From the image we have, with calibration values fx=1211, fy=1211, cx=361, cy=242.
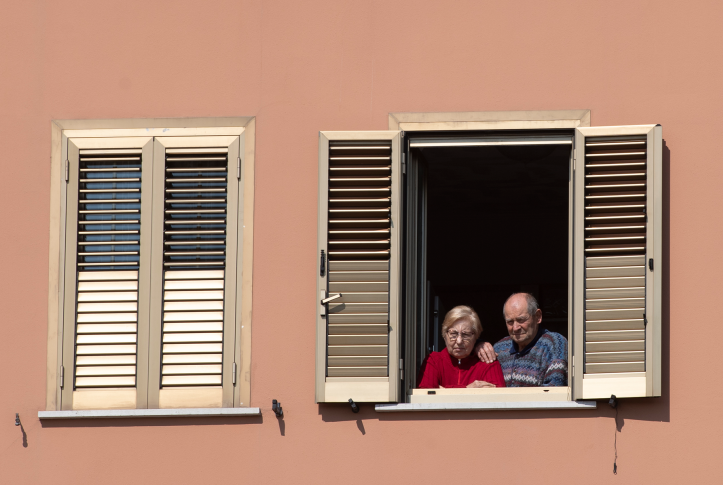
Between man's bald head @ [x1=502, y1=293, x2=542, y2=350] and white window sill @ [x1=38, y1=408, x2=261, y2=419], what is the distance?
1.57 meters

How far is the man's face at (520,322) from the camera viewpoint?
679 cm

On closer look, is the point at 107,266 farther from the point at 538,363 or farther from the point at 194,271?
the point at 538,363

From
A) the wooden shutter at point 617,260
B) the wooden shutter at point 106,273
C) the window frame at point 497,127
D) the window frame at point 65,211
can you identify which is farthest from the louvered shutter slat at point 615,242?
the wooden shutter at point 106,273

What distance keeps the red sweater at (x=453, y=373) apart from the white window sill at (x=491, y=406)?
1.02 feet

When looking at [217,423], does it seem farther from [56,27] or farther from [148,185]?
[56,27]

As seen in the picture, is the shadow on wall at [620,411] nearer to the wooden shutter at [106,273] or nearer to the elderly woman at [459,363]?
the elderly woman at [459,363]

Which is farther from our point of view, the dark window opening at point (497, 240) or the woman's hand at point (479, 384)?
the dark window opening at point (497, 240)

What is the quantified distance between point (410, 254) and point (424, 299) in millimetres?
354

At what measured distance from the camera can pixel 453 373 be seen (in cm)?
654

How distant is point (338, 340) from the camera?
6.19m

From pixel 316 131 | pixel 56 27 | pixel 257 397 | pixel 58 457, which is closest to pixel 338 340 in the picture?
pixel 257 397

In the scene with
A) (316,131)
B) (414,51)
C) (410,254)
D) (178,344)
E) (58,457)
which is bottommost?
(58,457)

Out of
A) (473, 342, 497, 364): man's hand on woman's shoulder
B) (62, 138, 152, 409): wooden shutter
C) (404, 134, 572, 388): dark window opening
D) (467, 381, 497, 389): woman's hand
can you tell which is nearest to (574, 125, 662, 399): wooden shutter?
(467, 381, 497, 389): woman's hand

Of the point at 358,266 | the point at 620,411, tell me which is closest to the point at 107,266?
the point at 358,266
